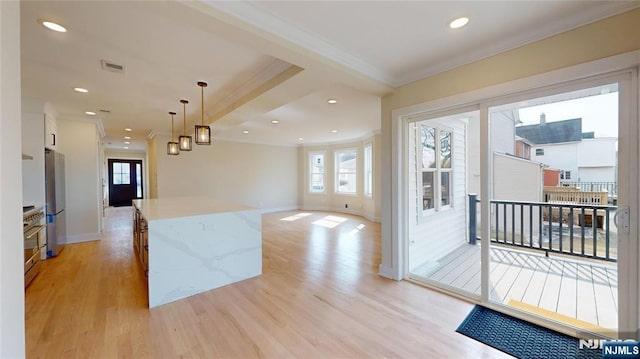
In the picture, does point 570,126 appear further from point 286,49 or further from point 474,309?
point 286,49

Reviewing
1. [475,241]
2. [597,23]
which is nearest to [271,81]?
[597,23]

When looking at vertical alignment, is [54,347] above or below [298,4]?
below

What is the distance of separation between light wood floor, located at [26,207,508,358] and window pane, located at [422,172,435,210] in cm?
113

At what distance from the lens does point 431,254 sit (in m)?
3.90

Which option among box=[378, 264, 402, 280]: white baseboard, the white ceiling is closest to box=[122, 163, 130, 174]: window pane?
the white ceiling

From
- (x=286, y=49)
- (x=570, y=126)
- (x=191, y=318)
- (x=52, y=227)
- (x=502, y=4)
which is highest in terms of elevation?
(x=502, y=4)

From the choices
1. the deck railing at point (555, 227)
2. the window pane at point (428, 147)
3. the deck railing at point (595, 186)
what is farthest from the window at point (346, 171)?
the deck railing at point (595, 186)

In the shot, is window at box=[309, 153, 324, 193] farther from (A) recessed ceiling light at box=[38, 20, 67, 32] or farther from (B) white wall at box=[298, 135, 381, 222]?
(A) recessed ceiling light at box=[38, 20, 67, 32]

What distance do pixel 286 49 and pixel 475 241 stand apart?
14.7 feet

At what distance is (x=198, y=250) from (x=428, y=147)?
11.1 feet

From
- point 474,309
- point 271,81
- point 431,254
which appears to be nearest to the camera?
point 474,309

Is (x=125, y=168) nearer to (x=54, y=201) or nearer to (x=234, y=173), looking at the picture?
(x=234, y=173)

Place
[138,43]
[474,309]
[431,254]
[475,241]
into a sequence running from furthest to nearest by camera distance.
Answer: [475,241]
[431,254]
[474,309]
[138,43]

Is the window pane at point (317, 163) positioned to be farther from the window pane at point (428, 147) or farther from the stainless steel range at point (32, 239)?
the stainless steel range at point (32, 239)
